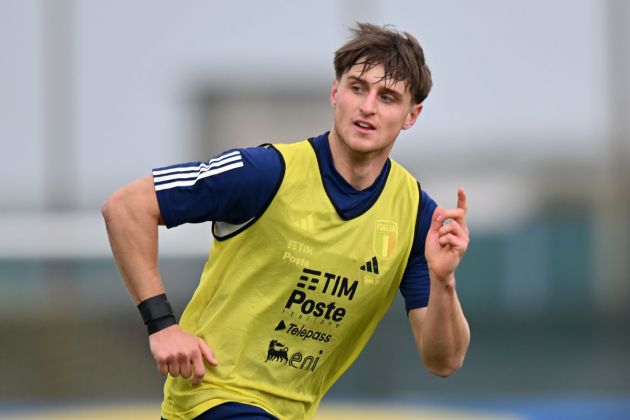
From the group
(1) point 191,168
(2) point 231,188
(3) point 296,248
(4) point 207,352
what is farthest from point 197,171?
(4) point 207,352

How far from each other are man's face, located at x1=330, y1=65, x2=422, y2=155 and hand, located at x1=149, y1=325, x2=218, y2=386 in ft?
3.06

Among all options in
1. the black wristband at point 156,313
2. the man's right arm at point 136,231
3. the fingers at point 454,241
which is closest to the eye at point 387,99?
the fingers at point 454,241

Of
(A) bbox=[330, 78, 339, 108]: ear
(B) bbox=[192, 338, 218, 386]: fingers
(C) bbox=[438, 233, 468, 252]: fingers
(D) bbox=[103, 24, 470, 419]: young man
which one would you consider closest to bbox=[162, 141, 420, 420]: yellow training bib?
(D) bbox=[103, 24, 470, 419]: young man

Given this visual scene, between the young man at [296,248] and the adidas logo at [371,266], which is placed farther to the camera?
the adidas logo at [371,266]

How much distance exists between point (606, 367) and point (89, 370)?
6603 mm

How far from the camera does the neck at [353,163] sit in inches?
197

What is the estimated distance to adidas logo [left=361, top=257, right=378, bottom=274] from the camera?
4.95m

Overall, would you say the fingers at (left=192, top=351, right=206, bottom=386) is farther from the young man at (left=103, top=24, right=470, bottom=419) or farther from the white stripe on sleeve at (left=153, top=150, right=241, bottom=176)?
the white stripe on sleeve at (left=153, top=150, right=241, bottom=176)

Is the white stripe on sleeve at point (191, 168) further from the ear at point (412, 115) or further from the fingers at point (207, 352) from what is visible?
the ear at point (412, 115)

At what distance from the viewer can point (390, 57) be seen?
5016mm

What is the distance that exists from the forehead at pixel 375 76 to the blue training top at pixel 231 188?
0.32 metres

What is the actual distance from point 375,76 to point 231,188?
28.7 inches

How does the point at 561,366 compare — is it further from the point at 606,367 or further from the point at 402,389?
the point at 402,389

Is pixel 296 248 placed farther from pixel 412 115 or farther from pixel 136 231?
pixel 412 115
